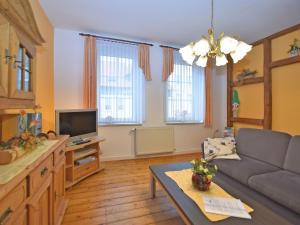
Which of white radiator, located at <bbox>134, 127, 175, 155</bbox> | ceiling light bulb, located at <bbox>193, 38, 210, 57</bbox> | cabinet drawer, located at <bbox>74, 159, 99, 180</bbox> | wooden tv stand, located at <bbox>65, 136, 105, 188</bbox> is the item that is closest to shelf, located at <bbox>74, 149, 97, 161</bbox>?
wooden tv stand, located at <bbox>65, 136, 105, 188</bbox>

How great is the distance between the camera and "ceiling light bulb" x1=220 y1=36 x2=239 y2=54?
5.72ft

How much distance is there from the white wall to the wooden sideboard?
76.1 inches

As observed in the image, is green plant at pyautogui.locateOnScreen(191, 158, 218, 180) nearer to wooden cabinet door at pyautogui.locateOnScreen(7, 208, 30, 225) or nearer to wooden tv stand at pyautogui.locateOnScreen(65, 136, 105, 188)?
wooden cabinet door at pyautogui.locateOnScreen(7, 208, 30, 225)

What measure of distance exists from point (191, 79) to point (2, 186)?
4.00 meters

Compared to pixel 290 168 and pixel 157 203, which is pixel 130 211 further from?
pixel 290 168

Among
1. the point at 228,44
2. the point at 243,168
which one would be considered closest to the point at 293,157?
the point at 243,168

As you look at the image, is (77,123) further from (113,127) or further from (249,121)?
(249,121)

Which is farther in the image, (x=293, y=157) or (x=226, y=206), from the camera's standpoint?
(x=293, y=157)

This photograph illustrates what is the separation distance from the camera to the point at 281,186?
1.59 m

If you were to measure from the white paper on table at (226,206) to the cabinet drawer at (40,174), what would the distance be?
1.18 meters


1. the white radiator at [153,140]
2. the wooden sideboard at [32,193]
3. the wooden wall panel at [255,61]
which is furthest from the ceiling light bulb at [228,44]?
the white radiator at [153,140]

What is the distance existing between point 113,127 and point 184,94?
6.11ft

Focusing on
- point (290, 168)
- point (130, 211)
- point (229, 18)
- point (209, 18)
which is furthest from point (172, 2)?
point (130, 211)

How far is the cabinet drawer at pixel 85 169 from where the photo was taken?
255 centimetres
